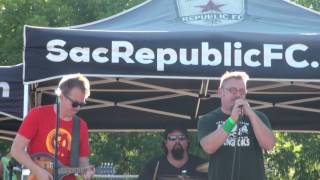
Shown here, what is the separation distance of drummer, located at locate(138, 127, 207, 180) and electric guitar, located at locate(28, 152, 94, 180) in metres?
2.45

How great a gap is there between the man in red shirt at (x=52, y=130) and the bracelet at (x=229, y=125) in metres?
1.11

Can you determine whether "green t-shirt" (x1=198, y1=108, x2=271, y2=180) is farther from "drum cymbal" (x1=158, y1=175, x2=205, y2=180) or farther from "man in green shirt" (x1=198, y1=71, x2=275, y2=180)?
"drum cymbal" (x1=158, y1=175, x2=205, y2=180)

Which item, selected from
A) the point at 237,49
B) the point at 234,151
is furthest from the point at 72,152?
the point at 237,49

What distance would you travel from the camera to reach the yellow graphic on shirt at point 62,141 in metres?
Answer: 5.26

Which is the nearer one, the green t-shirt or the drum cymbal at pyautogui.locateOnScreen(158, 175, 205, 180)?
the green t-shirt

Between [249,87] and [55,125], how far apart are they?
3.53 m

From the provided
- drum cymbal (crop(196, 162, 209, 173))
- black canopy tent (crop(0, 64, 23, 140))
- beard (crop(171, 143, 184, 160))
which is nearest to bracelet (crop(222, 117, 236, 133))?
drum cymbal (crop(196, 162, 209, 173))

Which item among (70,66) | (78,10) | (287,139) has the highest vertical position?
(78,10)

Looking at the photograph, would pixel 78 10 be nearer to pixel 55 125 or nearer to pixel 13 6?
pixel 13 6

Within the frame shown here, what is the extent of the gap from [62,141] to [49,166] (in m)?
0.22

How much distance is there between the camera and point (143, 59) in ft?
19.2

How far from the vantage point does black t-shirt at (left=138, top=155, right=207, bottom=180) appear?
7621 millimetres

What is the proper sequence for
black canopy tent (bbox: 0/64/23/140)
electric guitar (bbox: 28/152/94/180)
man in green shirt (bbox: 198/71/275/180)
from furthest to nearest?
black canopy tent (bbox: 0/64/23/140)
electric guitar (bbox: 28/152/94/180)
man in green shirt (bbox: 198/71/275/180)

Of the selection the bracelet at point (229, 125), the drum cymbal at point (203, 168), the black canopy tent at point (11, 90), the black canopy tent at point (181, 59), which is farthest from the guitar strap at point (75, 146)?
the drum cymbal at point (203, 168)
